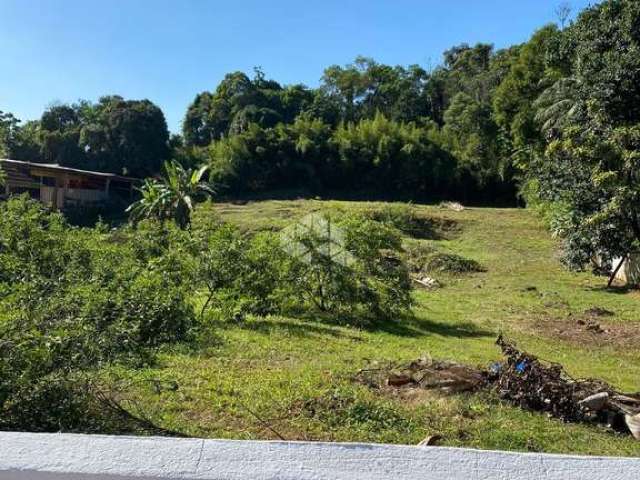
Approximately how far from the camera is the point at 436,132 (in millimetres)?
40969

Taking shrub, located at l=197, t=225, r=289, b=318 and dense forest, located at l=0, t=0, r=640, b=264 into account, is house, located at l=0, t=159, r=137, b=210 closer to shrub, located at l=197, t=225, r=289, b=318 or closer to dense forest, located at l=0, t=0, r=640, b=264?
dense forest, located at l=0, t=0, r=640, b=264

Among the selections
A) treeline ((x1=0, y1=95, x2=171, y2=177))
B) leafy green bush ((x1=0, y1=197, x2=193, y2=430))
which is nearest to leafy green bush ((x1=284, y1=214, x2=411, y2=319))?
leafy green bush ((x1=0, y1=197, x2=193, y2=430))

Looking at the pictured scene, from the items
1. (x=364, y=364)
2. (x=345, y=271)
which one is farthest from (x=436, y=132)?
(x=364, y=364)

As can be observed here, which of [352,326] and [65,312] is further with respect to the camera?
[352,326]

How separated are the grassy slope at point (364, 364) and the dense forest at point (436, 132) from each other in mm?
3023

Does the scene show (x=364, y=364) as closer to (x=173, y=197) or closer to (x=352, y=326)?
(x=352, y=326)

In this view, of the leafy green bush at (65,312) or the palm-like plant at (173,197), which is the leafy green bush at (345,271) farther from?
the palm-like plant at (173,197)

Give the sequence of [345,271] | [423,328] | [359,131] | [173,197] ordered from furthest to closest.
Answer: [359,131] < [173,197] < [345,271] < [423,328]

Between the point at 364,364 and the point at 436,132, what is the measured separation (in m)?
36.5

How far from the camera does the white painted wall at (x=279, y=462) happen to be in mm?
1780

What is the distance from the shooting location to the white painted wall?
1780 mm

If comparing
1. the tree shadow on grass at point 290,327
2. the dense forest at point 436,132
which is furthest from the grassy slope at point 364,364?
the dense forest at point 436,132

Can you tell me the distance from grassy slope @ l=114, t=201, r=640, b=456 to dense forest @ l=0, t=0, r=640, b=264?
3023 millimetres

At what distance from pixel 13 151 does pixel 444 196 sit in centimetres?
3167
